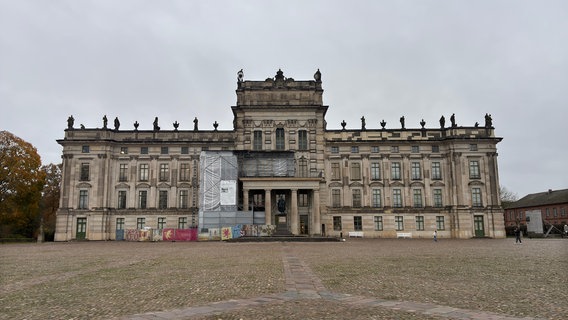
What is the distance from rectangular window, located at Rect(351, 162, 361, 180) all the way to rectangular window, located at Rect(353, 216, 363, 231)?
17.6ft

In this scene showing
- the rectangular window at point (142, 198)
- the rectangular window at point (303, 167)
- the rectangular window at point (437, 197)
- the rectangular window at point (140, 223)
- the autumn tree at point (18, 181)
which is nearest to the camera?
the autumn tree at point (18, 181)

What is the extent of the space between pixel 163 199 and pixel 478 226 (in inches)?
1649

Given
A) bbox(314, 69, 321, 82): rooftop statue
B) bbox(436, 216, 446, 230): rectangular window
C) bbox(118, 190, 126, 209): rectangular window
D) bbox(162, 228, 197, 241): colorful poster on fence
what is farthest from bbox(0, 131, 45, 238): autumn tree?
bbox(436, 216, 446, 230): rectangular window

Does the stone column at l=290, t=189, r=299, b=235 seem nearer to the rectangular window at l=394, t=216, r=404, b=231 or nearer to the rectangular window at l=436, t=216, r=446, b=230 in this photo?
the rectangular window at l=394, t=216, r=404, b=231

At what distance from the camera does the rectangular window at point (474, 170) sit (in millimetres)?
57562

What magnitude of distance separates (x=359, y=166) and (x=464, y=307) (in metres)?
49.8

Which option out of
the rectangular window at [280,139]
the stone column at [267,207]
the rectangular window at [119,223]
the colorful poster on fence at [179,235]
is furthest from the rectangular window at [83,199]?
the rectangular window at [280,139]

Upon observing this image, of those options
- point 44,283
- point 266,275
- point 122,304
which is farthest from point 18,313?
point 266,275

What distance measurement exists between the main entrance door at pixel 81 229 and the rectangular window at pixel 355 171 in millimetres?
35707

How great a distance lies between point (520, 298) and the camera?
1041 centimetres

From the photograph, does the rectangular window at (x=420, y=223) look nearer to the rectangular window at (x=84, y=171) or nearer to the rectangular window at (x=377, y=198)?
the rectangular window at (x=377, y=198)

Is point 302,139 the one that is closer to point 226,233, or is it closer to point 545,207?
point 226,233

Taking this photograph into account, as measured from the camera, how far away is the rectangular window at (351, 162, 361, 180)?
2296 inches

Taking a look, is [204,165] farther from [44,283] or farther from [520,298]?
[520,298]
